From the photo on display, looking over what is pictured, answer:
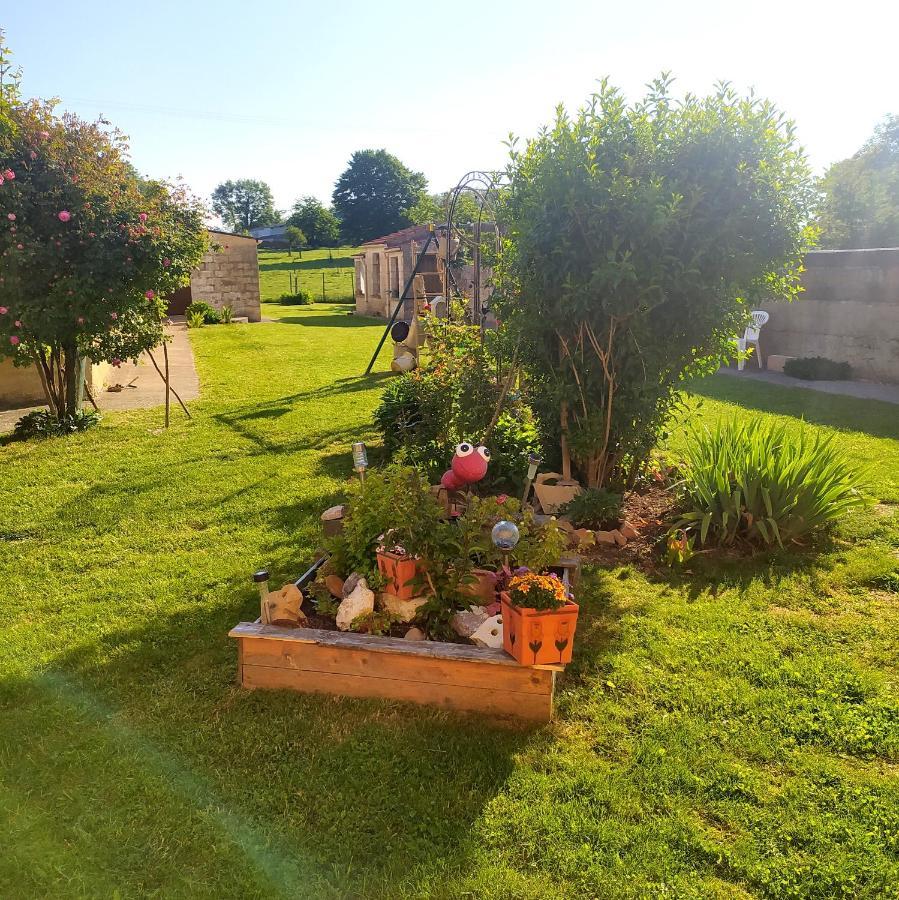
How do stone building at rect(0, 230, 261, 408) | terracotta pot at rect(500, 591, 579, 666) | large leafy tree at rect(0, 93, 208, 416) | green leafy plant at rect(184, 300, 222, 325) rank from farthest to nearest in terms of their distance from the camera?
stone building at rect(0, 230, 261, 408) < green leafy plant at rect(184, 300, 222, 325) < large leafy tree at rect(0, 93, 208, 416) < terracotta pot at rect(500, 591, 579, 666)

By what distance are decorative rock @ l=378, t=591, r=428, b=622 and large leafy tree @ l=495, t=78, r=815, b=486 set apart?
2.32 metres

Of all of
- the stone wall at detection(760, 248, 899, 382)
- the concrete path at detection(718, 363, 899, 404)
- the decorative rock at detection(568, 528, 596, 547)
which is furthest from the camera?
the stone wall at detection(760, 248, 899, 382)

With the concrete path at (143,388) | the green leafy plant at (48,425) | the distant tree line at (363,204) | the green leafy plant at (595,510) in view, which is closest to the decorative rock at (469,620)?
the green leafy plant at (595,510)

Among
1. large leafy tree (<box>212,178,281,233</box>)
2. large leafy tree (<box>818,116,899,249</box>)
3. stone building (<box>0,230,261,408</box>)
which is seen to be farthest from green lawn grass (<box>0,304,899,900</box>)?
large leafy tree (<box>212,178,281,233</box>)

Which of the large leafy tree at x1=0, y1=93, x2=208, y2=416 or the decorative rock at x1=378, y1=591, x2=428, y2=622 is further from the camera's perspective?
the large leafy tree at x1=0, y1=93, x2=208, y2=416

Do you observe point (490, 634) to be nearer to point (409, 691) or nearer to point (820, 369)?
point (409, 691)

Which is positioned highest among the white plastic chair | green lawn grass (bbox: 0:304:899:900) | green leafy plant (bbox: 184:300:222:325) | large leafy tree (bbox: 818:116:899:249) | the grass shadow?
large leafy tree (bbox: 818:116:899:249)

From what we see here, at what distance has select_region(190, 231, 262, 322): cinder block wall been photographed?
24672mm

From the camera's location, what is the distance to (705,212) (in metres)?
4.66

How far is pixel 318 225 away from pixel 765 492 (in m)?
71.0

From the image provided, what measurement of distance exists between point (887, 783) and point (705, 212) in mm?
3452

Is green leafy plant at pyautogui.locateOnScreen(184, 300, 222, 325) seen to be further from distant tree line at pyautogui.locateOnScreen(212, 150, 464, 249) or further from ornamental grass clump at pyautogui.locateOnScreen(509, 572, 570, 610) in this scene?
distant tree line at pyautogui.locateOnScreen(212, 150, 464, 249)

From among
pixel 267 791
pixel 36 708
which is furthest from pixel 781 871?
pixel 36 708

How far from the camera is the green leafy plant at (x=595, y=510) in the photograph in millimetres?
4891
